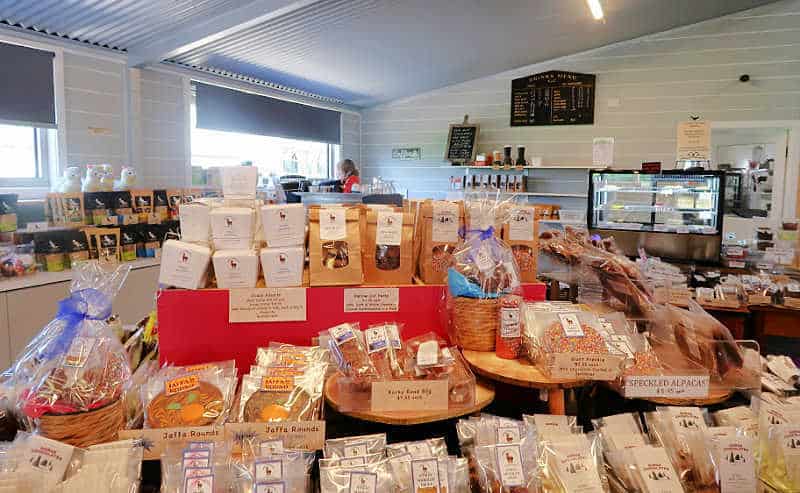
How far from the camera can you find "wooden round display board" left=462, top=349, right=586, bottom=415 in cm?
149

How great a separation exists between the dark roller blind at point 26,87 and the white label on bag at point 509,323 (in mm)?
4154

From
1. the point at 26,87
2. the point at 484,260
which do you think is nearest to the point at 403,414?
the point at 484,260

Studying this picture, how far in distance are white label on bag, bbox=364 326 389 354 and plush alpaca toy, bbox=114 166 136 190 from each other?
3679 millimetres

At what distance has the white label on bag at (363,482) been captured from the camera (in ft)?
4.00

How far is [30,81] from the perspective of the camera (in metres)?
4.07

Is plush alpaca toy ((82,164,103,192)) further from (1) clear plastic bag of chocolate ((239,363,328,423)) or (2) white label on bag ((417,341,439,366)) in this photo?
(2) white label on bag ((417,341,439,366))

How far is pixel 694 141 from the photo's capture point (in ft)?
11.4

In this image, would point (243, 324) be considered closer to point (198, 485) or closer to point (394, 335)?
point (394, 335)

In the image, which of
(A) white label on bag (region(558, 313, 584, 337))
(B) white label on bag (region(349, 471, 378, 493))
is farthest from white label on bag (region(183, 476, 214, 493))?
(A) white label on bag (region(558, 313, 584, 337))

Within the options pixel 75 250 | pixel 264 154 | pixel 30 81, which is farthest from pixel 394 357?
pixel 264 154

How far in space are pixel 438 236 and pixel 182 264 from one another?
0.88 metres

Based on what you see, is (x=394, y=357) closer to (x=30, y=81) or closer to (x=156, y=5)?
(x=156, y=5)

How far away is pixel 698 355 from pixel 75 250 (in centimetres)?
402

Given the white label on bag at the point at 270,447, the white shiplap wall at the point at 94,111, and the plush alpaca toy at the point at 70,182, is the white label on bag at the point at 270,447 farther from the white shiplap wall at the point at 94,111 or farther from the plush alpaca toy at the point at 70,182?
the white shiplap wall at the point at 94,111
